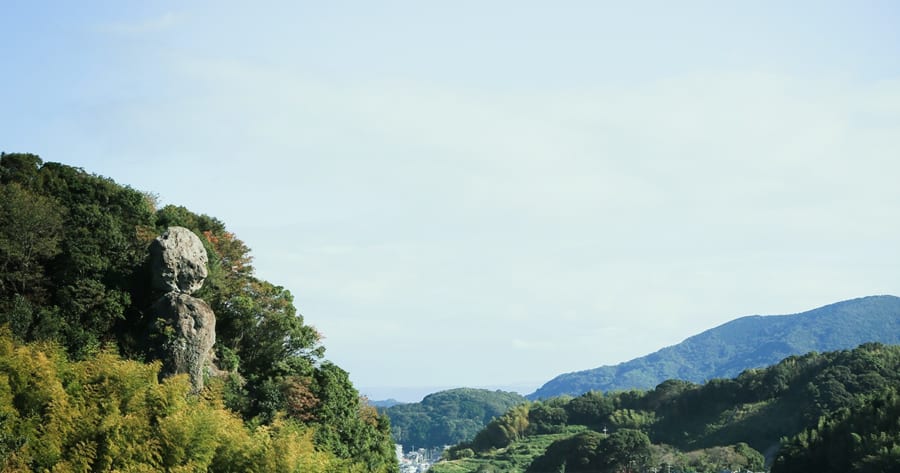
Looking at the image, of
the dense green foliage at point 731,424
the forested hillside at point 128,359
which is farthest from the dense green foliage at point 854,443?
the forested hillside at point 128,359

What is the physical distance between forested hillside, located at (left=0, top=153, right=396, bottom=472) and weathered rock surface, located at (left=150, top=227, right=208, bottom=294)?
0.77 meters

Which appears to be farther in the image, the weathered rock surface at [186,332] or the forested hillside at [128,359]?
the weathered rock surface at [186,332]

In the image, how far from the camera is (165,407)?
13.8 metres

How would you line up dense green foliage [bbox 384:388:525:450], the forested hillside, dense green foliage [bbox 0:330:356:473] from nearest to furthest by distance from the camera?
dense green foliage [bbox 0:330:356:473]
the forested hillside
dense green foliage [bbox 384:388:525:450]

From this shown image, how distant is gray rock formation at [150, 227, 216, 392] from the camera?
695 inches

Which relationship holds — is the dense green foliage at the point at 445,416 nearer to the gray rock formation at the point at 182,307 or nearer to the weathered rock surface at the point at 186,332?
the gray rock formation at the point at 182,307

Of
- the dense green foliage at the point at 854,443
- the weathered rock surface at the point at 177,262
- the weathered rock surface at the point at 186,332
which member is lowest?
the dense green foliage at the point at 854,443

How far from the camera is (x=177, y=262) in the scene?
736 inches

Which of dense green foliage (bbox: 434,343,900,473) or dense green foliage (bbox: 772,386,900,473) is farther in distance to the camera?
dense green foliage (bbox: 434,343,900,473)

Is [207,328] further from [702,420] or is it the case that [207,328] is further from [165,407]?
[702,420]

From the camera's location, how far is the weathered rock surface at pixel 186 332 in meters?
17.6

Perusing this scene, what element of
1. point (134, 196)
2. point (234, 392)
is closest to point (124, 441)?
point (234, 392)

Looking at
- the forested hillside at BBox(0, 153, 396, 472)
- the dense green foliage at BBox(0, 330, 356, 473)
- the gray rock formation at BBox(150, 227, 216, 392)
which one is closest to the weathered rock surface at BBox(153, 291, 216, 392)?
the gray rock formation at BBox(150, 227, 216, 392)

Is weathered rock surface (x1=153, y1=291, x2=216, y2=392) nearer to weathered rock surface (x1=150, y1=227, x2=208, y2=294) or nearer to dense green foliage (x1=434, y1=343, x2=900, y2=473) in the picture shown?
weathered rock surface (x1=150, y1=227, x2=208, y2=294)
